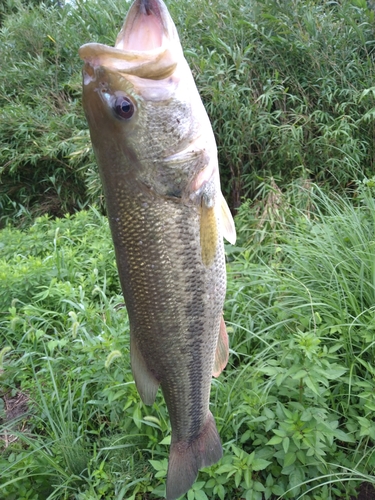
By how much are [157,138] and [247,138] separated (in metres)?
3.24

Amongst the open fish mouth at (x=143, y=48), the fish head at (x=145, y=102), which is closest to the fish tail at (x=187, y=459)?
the fish head at (x=145, y=102)

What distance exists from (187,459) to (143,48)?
4.51 ft

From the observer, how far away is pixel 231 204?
4539 mm

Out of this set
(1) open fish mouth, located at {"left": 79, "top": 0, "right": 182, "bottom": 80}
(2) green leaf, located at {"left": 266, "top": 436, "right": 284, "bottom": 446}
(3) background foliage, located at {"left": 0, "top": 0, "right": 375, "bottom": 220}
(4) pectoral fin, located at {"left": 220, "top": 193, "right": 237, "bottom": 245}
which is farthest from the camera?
(3) background foliage, located at {"left": 0, "top": 0, "right": 375, "bottom": 220}

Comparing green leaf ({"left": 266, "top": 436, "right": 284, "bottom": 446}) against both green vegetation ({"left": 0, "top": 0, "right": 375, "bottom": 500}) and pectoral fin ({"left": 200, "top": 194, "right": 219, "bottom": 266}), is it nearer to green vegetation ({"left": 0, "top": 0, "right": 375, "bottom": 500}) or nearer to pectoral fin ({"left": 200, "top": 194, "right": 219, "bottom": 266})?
green vegetation ({"left": 0, "top": 0, "right": 375, "bottom": 500})

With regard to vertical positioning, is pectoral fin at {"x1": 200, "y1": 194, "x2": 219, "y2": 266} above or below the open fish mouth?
below

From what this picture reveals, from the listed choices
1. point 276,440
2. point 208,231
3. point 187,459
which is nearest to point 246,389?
point 276,440

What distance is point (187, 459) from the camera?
143 centimetres

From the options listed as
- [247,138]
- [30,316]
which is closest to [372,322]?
[30,316]

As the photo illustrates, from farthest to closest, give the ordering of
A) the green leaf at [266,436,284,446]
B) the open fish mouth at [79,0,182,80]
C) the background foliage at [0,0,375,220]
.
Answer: the background foliage at [0,0,375,220] < the green leaf at [266,436,284,446] < the open fish mouth at [79,0,182,80]

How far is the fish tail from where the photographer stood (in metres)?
1.42

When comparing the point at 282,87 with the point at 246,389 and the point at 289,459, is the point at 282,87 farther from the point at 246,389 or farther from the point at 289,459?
the point at 289,459

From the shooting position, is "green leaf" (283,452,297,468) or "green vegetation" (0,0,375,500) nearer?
"green leaf" (283,452,297,468)

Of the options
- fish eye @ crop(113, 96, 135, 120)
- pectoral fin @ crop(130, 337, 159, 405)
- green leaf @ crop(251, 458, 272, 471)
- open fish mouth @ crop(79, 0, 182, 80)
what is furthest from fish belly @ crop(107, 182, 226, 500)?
green leaf @ crop(251, 458, 272, 471)
